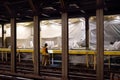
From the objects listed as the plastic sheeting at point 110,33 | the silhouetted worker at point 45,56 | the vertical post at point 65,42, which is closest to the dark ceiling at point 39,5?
the vertical post at point 65,42

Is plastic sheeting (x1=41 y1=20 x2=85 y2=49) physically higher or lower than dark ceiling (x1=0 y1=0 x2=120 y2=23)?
lower

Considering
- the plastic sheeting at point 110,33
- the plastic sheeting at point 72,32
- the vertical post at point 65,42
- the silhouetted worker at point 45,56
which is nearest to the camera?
the vertical post at point 65,42

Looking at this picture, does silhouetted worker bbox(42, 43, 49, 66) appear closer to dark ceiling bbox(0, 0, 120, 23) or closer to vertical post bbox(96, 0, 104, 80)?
dark ceiling bbox(0, 0, 120, 23)

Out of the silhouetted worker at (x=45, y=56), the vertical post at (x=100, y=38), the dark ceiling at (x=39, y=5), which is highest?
the dark ceiling at (x=39, y=5)

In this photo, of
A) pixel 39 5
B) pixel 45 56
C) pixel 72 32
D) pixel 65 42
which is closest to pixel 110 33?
pixel 72 32

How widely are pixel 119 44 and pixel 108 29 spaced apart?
3.78 feet

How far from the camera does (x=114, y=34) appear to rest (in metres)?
8.65

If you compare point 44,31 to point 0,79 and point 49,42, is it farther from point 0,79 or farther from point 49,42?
point 0,79

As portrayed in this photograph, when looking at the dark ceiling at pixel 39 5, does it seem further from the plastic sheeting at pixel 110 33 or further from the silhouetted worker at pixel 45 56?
the silhouetted worker at pixel 45 56

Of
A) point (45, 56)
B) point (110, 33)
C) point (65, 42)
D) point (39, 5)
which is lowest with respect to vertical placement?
point (45, 56)

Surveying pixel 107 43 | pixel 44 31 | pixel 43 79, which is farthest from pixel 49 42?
pixel 43 79

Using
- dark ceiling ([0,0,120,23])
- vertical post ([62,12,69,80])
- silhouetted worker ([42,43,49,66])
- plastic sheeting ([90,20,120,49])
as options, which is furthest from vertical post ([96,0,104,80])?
silhouetted worker ([42,43,49,66])

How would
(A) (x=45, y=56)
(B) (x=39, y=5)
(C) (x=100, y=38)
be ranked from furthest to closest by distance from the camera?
(A) (x=45, y=56), (B) (x=39, y=5), (C) (x=100, y=38)

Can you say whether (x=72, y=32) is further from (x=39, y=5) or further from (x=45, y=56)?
(x=39, y=5)
